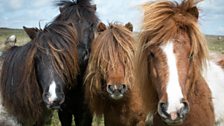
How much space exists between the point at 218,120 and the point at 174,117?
114 inches

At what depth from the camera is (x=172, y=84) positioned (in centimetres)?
341

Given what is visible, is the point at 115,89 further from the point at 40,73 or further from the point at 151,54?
the point at 40,73

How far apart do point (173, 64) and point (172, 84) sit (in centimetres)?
22

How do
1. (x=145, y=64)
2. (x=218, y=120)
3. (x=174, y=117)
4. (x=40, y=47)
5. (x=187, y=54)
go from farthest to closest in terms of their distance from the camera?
(x=218, y=120)
(x=40, y=47)
(x=145, y=64)
(x=187, y=54)
(x=174, y=117)

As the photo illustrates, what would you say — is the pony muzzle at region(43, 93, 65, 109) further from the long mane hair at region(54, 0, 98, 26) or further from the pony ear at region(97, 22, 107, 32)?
the long mane hair at region(54, 0, 98, 26)

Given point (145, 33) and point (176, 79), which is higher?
point (145, 33)

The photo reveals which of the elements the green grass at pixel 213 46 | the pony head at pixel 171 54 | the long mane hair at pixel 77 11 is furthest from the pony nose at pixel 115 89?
the long mane hair at pixel 77 11

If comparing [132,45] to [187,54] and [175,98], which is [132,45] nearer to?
[187,54]

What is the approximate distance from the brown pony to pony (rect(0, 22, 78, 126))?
1303 mm

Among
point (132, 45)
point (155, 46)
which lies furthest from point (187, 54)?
point (132, 45)

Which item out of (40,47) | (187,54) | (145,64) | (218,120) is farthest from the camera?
(218,120)

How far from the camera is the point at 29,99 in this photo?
525 centimetres

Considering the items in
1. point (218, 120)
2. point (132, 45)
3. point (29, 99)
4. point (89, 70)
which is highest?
point (132, 45)

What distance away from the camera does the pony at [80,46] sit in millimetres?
5785
